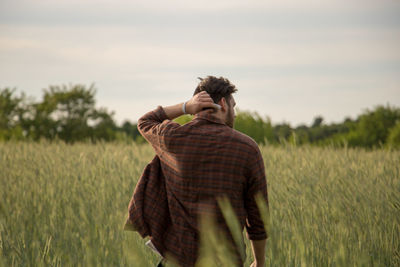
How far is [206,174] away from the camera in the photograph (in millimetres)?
1764

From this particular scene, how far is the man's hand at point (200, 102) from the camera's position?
5.78 feet

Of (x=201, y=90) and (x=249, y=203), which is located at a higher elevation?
(x=201, y=90)

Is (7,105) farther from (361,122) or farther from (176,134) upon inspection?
(176,134)

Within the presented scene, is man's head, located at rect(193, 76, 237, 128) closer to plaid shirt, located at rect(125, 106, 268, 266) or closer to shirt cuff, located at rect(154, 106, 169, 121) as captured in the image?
plaid shirt, located at rect(125, 106, 268, 266)

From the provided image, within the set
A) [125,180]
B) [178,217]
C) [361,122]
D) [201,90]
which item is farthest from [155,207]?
[361,122]

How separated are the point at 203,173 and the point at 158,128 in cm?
33

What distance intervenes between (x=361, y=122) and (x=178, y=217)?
19.3m

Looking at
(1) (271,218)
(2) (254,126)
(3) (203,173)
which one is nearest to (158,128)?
(3) (203,173)

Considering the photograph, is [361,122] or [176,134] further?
[361,122]

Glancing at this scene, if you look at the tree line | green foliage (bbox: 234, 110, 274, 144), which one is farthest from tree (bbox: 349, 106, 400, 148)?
green foliage (bbox: 234, 110, 274, 144)

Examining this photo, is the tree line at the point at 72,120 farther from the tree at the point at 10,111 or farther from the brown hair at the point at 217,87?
the brown hair at the point at 217,87

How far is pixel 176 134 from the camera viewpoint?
1.80 meters

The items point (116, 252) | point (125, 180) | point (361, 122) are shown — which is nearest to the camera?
point (116, 252)

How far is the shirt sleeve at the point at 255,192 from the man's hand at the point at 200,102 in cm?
31
